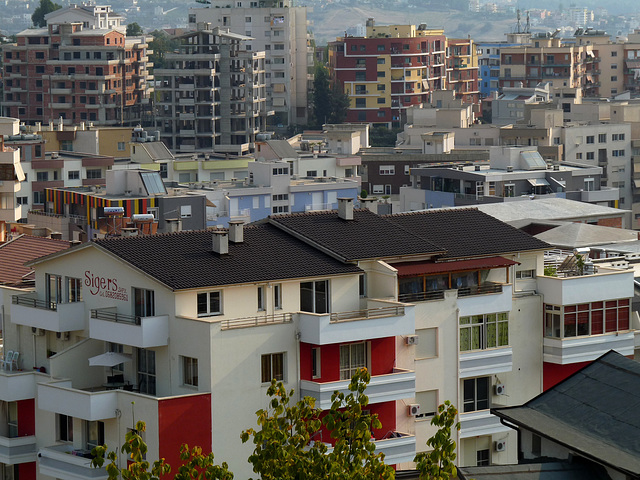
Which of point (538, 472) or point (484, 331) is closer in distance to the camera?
point (538, 472)

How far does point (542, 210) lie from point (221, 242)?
38613 millimetres

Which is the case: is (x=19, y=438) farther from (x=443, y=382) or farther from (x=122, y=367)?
(x=443, y=382)

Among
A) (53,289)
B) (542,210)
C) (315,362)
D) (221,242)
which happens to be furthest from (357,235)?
(542,210)

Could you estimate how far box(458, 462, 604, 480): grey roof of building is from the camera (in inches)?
995

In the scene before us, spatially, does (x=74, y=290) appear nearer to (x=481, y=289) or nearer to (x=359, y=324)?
(x=359, y=324)

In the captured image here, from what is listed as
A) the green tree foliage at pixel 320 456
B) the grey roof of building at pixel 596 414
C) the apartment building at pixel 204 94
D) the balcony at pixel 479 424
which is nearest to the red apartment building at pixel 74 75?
the apartment building at pixel 204 94

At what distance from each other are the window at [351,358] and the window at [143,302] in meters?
3.57

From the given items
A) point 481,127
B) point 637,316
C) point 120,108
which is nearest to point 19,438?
point 637,316

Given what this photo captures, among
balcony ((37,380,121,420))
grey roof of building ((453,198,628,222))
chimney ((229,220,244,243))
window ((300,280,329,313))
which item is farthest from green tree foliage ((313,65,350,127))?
balcony ((37,380,121,420))

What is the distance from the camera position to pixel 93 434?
107 ft

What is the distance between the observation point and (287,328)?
32.5m

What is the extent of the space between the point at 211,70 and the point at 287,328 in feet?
363

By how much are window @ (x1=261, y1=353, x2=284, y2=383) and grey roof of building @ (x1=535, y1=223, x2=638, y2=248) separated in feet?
76.4

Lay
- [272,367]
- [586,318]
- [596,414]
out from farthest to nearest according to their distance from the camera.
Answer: [586,318]
[272,367]
[596,414]
